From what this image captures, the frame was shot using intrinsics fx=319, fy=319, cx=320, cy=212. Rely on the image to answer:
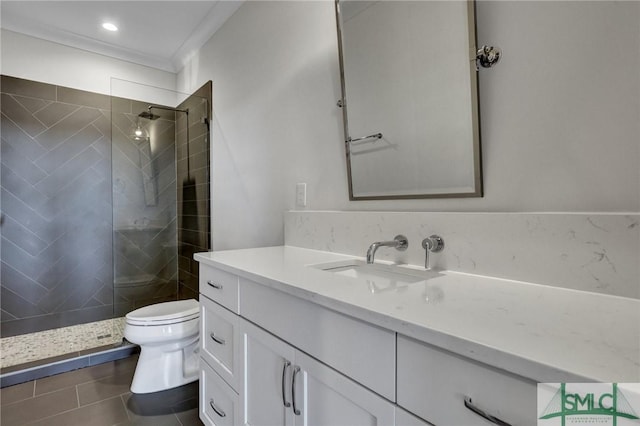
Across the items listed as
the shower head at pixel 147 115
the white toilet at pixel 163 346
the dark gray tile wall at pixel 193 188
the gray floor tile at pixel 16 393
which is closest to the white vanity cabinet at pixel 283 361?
the white toilet at pixel 163 346

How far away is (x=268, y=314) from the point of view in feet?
3.21

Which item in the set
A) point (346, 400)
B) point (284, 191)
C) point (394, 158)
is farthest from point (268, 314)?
point (284, 191)

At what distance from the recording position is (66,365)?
2133 millimetres

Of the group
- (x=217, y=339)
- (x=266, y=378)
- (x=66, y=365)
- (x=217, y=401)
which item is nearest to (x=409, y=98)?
(x=266, y=378)

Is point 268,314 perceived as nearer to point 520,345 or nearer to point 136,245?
point 520,345

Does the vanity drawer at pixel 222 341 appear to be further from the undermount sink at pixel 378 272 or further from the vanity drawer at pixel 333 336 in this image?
the undermount sink at pixel 378 272

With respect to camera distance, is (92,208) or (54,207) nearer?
(54,207)

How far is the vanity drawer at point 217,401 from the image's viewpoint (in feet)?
3.88

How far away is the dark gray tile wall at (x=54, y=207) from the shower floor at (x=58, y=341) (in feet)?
0.27

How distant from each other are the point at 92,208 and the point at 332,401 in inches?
119

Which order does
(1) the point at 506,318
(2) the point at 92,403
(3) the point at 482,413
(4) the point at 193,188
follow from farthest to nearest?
(4) the point at 193,188 < (2) the point at 92,403 < (1) the point at 506,318 < (3) the point at 482,413

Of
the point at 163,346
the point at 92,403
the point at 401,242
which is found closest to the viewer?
the point at 401,242

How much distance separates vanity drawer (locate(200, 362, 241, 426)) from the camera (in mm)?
1181

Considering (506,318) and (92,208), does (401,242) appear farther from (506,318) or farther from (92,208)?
(92,208)
